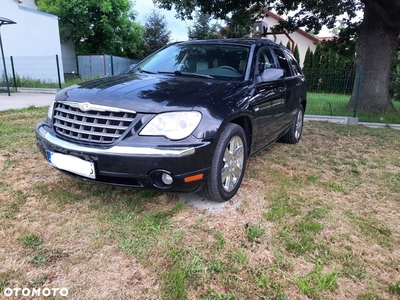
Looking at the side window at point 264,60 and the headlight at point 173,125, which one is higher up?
the side window at point 264,60

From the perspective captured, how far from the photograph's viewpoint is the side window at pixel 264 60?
135 inches

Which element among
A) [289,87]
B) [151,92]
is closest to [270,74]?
[289,87]

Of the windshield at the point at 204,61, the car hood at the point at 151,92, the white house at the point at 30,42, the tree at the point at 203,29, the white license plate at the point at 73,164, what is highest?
the tree at the point at 203,29

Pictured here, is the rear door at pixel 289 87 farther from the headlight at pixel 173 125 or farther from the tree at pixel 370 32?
the tree at pixel 370 32

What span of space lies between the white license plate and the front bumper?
1.2 inches

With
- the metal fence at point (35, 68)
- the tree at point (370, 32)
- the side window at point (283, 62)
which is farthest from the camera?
the metal fence at point (35, 68)

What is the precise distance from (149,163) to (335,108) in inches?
287

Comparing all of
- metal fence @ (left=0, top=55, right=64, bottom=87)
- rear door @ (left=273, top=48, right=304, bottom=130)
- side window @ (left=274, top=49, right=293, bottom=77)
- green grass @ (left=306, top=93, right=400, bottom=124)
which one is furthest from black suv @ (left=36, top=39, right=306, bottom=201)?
metal fence @ (left=0, top=55, right=64, bottom=87)

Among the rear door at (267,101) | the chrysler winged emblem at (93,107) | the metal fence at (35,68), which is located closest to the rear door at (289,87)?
the rear door at (267,101)

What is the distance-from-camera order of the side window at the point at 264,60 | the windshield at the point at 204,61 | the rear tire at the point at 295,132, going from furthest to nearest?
the rear tire at the point at 295,132 < the side window at the point at 264,60 < the windshield at the point at 204,61

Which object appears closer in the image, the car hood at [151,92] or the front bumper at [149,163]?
the front bumper at [149,163]

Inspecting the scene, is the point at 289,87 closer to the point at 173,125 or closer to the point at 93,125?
the point at 173,125

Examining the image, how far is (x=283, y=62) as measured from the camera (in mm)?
4367

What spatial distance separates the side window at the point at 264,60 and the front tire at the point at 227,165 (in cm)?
102
